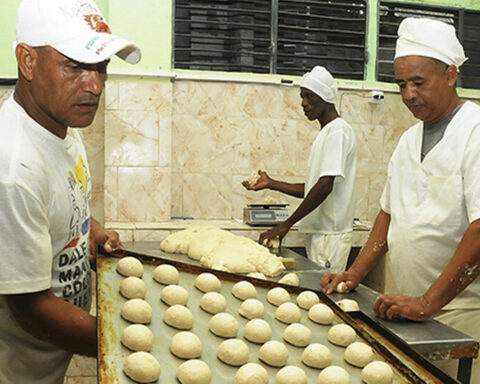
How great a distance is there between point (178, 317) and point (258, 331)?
0.80ft

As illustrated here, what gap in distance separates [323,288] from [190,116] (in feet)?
8.45

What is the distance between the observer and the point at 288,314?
157cm

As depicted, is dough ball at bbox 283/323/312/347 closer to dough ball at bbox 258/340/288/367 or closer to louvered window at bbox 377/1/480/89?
dough ball at bbox 258/340/288/367

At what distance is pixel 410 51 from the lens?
6.46 ft

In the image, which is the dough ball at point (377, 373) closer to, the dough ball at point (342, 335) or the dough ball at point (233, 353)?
the dough ball at point (342, 335)

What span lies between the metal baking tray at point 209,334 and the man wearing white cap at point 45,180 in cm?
11

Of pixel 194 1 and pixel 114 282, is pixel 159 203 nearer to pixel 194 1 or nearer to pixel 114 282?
pixel 194 1

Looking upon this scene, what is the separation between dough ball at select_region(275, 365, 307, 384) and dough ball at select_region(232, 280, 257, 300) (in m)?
0.48

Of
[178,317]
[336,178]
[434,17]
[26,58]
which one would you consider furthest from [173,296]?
[434,17]

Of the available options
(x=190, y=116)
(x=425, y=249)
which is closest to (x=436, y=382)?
(x=425, y=249)

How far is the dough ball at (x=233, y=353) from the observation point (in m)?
1.28

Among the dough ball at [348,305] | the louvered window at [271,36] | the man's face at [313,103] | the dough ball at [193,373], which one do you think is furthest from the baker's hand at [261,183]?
the dough ball at [193,373]

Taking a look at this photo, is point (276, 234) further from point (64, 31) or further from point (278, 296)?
point (64, 31)

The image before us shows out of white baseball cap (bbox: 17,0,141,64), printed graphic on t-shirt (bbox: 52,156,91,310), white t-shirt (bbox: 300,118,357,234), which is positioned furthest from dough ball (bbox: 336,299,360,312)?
white t-shirt (bbox: 300,118,357,234)
